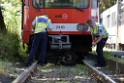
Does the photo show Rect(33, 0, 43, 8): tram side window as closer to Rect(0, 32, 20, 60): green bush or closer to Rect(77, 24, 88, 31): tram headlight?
Rect(77, 24, 88, 31): tram headlight

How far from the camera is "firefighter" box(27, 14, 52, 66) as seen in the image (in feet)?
42.2

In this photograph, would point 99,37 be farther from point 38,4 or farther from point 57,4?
point 38,4

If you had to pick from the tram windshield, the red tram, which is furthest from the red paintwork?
the tram windshield

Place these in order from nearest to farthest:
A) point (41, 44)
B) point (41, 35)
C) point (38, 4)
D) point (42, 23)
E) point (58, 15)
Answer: point (42, 23)
point (41, 35)
point (41, 44)
point (58, 15)
point (38, 4)

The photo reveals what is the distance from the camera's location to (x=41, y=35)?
1311 cm

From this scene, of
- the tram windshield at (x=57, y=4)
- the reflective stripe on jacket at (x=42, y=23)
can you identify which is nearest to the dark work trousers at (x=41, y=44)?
the reflective stripe on jacket at (x=42, y=23)

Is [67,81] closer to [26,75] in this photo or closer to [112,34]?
[26,75]

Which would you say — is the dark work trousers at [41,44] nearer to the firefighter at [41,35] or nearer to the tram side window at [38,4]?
the firefighter at [41,35]

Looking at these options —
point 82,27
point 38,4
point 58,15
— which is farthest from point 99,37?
point 38,4

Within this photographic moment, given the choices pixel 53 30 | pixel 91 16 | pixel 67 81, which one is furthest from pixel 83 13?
pixel 67 81

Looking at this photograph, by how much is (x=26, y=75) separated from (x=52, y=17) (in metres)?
5.38

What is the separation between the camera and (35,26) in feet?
42.6

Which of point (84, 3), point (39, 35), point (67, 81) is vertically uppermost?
point (84, 3)

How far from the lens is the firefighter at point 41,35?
42.2ft
